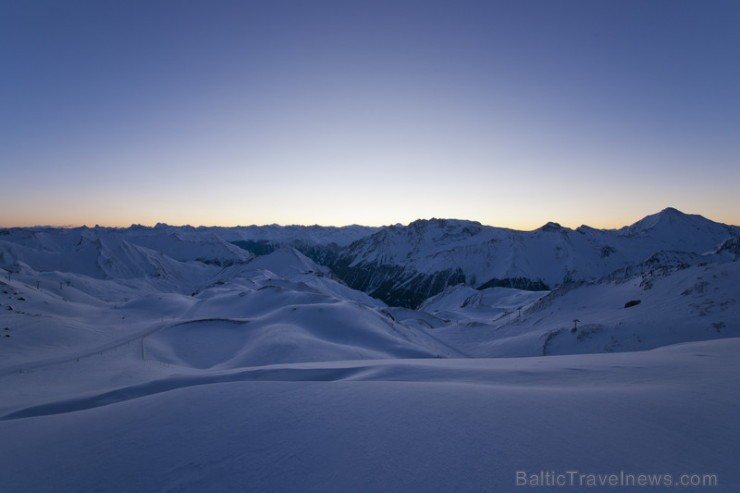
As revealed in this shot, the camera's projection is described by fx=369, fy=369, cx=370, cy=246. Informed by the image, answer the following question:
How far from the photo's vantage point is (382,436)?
6.34 m

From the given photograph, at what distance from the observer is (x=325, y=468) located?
217 inches

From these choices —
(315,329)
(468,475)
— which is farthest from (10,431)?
(315,329)

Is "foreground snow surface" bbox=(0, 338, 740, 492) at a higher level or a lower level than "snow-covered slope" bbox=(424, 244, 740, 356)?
higher

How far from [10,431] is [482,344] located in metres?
50.4

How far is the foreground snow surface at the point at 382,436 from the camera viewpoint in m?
5.35

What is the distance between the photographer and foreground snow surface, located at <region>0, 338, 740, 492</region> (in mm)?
5352

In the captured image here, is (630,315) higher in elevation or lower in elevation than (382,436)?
lower

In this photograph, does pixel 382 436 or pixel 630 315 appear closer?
pixel 382 436

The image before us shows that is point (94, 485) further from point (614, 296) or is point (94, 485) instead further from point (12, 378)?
point (614, 296)

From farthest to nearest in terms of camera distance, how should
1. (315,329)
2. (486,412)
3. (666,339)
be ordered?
(315,329), (666,339), (486,412)

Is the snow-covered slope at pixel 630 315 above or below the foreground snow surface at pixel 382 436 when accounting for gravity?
below

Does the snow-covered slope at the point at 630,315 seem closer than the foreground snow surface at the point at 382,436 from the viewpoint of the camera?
No

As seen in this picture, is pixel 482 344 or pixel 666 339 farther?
pixel 482 344

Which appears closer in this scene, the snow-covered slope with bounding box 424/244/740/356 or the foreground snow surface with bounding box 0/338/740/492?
the foreground snow surface with bounding box 0/338/740/492
